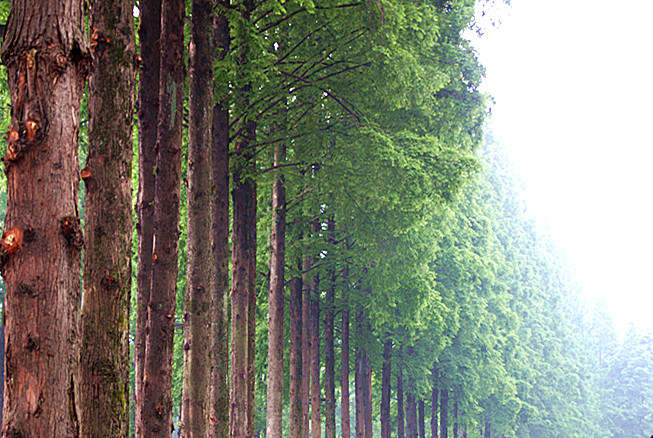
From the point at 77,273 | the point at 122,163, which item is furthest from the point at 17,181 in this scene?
the point at 122,163

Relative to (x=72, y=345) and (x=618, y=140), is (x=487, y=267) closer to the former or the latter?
(x=72, y=345)

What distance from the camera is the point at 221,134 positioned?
439 inches

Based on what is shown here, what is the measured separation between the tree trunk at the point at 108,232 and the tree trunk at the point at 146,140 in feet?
7.97

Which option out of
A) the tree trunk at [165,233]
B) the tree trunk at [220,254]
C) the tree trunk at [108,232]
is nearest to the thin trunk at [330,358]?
the tree trunk at [220,254]

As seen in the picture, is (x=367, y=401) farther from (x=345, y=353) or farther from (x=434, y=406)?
(x=434, y=406)

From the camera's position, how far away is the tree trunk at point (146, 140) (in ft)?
28.2

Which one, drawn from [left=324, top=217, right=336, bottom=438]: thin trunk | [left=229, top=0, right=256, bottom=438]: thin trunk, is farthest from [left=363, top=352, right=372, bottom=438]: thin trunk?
[left=229, top=0, right=256, bottom=438]: thin trunk

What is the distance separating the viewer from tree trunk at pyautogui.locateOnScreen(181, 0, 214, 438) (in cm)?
862

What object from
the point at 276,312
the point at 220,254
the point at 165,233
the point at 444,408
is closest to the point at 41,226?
the point at 165,233

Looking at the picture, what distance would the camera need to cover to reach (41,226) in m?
4.13

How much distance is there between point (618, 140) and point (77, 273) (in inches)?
6243

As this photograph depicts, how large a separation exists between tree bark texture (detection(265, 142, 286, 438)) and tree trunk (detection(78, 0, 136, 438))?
9.53 m

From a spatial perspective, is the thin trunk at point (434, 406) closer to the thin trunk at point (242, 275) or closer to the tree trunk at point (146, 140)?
the thin trunk at point (242, 275)

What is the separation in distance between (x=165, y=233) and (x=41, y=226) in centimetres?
Answer: 362
